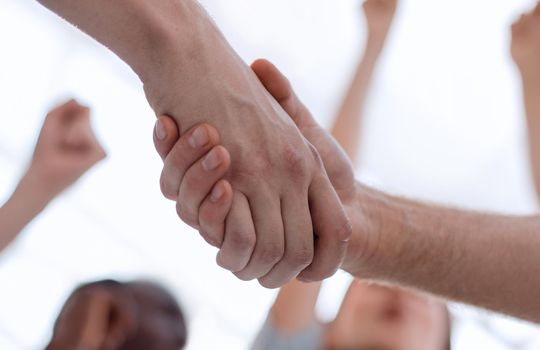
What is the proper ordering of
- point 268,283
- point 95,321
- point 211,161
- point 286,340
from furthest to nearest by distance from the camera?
point 286,340 → point 95,321 → point 268,283 → point 211,161

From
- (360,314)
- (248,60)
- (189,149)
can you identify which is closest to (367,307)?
(360,314)

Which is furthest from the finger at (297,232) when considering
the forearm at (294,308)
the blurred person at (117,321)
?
the forearm at (294,308)

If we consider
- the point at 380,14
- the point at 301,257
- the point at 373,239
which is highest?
the point at 301,257

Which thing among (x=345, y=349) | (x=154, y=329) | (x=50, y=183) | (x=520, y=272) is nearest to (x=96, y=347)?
(x=154, y=329)

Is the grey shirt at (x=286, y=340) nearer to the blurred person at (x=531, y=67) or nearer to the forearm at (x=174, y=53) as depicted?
the blurred person at (x=531, y=67)

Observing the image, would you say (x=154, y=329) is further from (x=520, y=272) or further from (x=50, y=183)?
(x=520, y=272)

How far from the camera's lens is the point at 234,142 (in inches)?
36.6

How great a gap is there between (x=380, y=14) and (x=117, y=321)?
82cm


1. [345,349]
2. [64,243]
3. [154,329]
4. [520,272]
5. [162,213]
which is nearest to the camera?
[520,272]

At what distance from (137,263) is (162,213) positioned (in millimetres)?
163

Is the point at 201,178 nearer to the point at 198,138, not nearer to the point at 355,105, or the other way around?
the point at 198,138

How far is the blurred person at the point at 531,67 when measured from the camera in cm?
151

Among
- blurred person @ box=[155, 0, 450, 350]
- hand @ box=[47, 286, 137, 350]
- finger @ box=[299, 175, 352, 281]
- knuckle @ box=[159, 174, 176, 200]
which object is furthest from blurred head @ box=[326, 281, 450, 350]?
knuckle @ box=[159, 174, 176, 200]

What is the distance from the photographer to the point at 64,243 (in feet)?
7.14
